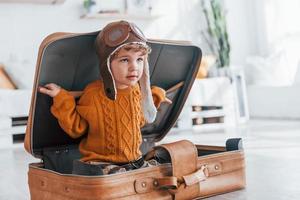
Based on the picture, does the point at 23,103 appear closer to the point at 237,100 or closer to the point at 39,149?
the point at 237,100

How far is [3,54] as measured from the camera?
14.3ft

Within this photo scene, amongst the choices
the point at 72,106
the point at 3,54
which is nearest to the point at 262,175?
the point at 72,106

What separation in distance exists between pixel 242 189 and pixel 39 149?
652 millimetres

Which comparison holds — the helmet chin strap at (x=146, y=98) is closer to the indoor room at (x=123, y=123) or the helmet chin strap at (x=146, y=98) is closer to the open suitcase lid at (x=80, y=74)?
the indoor room at (x=123, y=123)

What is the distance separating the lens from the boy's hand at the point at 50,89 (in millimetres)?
1221

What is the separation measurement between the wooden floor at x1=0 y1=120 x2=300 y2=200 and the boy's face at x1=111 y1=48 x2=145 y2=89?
0.44 metres

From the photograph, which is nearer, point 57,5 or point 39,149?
point 39,149

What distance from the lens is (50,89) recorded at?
1.24m

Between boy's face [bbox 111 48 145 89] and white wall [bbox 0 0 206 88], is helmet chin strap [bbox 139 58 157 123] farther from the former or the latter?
white wall [bbox 0 0 206 88]

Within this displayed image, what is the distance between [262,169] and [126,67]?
831mm

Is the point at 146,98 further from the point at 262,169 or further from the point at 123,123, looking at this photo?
the point at 262,169

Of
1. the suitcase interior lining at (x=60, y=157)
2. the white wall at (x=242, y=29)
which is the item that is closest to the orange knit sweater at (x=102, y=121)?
the suitcase interior lining at (x=60, y=157)

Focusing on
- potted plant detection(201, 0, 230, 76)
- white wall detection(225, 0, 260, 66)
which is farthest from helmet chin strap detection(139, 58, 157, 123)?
white wall detection(225, 0, 260, 66)

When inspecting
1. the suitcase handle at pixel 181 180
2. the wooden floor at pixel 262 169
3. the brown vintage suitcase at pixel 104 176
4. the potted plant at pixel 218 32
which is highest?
the potted plant at pixel 218 32
